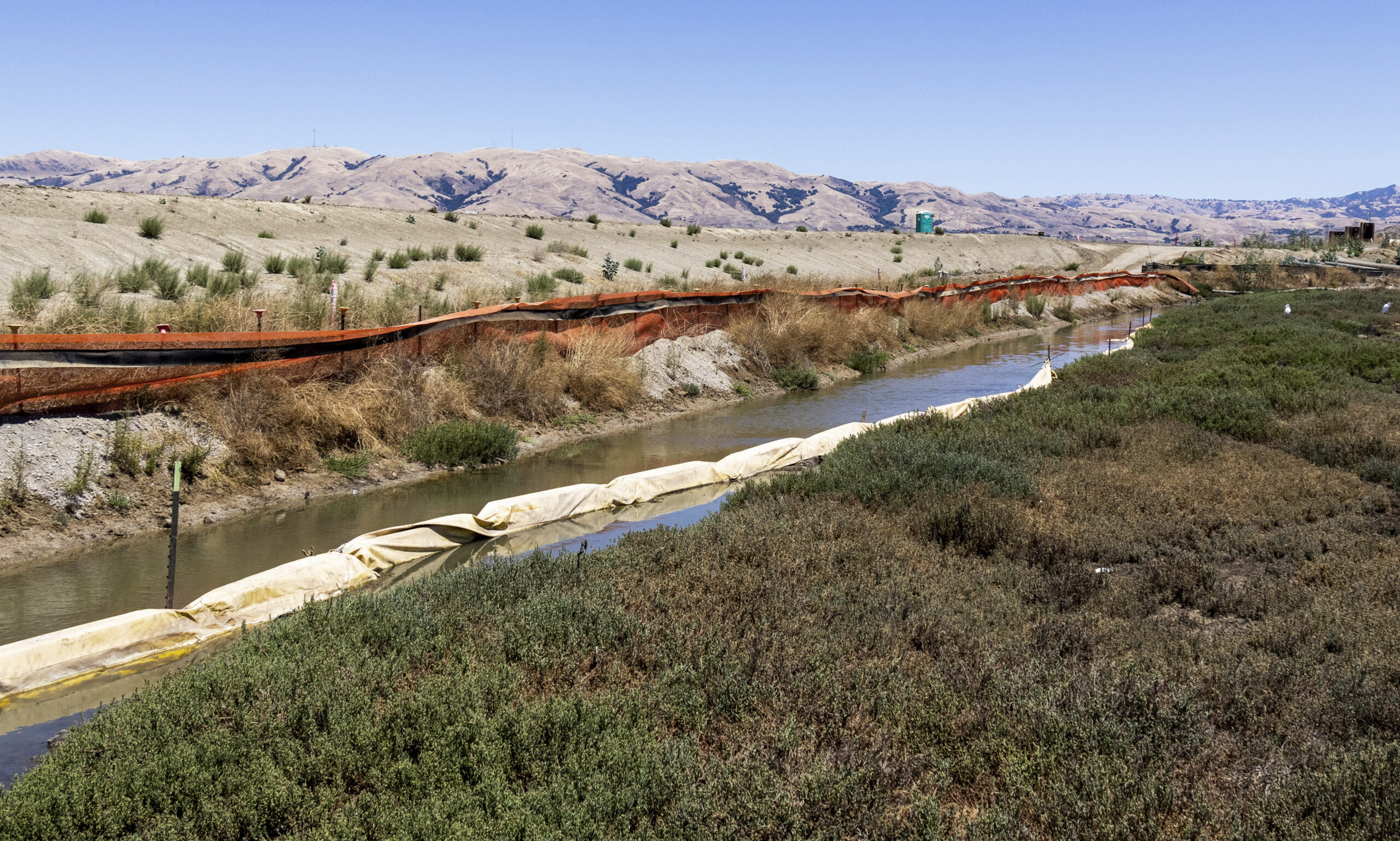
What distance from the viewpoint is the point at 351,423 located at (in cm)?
1325

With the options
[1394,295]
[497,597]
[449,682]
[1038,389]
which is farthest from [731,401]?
[1394,295]

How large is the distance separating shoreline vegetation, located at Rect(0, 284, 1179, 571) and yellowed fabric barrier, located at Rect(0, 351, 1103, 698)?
289cm

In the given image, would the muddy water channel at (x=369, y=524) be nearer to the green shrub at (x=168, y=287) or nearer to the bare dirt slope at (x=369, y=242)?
the green shrub at (x=168, y=287)

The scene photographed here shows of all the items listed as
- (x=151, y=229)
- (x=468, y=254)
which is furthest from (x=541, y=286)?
(x=151, y=229)

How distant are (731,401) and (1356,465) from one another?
11790mm

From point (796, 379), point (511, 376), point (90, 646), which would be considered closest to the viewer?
point (90, 646)

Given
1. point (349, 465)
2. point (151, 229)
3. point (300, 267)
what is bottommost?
point (349, 465)

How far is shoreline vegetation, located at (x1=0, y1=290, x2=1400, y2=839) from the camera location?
4211 millimetres

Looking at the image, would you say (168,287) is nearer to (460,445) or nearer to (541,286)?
(460,445)

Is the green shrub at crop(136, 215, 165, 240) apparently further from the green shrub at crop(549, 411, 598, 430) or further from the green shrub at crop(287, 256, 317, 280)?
the green shrub at crop(549, 411, 598, 430)

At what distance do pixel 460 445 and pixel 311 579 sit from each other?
18.3 feet

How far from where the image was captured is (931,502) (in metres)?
9.74

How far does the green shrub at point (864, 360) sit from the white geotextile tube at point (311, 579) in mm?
11933

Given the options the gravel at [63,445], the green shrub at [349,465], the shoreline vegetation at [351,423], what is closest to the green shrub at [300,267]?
the shoreline vegetation at [351,423]
